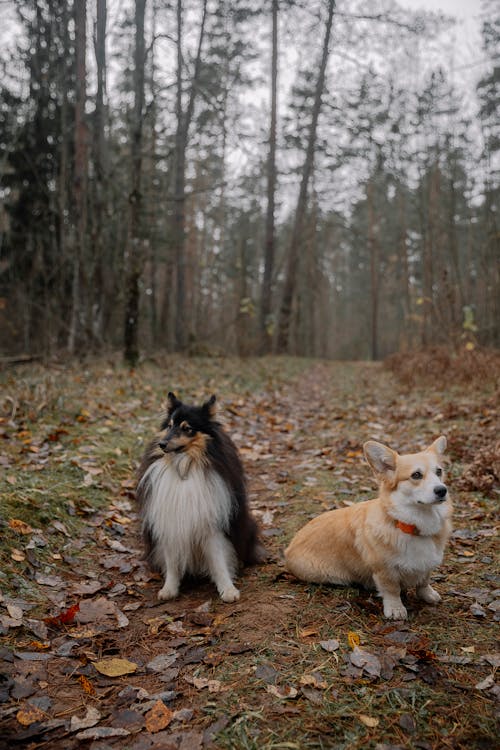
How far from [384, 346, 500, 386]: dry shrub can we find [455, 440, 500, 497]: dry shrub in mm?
4479

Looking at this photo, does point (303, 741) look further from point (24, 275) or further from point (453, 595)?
point (24, 275)

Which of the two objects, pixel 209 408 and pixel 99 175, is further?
pixel 99 175

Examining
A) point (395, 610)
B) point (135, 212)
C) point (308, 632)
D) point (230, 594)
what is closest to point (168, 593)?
point (230, 594)

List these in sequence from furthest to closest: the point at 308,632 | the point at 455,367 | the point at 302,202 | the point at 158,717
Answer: the point at 302,202 → the point at 455,367 → the point at 308,632 → the point at 158,717

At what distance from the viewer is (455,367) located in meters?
11.7

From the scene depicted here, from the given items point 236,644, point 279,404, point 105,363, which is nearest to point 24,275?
point 105,363

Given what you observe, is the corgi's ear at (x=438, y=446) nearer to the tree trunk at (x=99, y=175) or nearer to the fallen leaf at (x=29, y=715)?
the fallen leaf at (x=29, y=715)

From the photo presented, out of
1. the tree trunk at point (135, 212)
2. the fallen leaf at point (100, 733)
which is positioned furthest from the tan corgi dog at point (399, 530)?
the tree trunk at point (135, 212)

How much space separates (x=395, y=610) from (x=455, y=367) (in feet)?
29.8

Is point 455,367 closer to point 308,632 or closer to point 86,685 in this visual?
point 308,632

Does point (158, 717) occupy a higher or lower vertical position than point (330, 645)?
lower

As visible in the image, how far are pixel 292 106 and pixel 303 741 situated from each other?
23.5m

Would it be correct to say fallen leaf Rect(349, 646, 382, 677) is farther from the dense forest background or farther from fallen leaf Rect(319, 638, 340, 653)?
the dense forest background

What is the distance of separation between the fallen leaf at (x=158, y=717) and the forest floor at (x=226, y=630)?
11 mm
